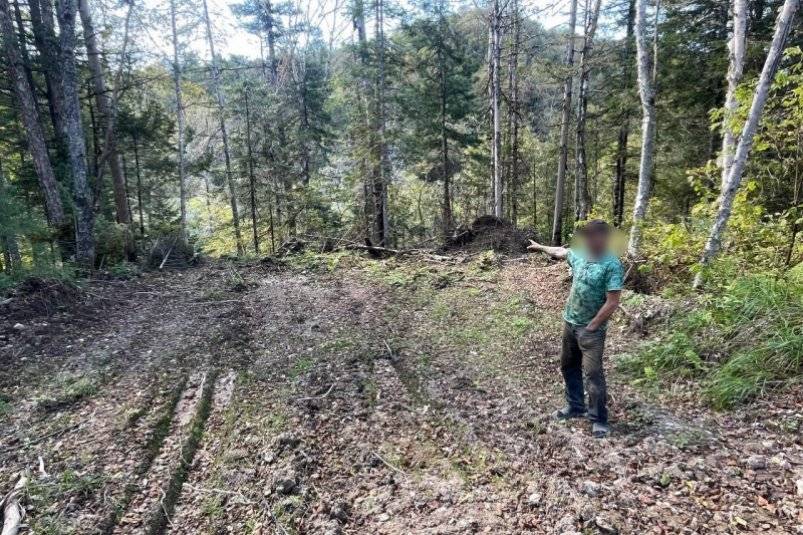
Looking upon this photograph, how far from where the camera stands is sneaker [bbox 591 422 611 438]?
379 cm

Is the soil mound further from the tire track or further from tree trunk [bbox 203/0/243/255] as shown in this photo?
tree trunk [bbox 203/0/243/255]

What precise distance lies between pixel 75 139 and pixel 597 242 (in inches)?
450

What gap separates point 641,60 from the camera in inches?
304

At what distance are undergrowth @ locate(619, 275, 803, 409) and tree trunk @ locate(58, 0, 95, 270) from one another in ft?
38.4

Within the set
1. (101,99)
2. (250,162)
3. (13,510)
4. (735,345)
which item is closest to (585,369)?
(735,345)

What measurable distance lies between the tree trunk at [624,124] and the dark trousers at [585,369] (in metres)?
10.4

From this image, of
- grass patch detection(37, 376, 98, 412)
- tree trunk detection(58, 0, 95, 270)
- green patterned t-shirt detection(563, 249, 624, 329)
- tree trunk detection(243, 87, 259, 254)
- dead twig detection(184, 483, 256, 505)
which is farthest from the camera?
tree trunk detection(243, 87, 259, 254)

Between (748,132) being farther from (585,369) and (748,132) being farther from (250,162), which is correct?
(250,162)

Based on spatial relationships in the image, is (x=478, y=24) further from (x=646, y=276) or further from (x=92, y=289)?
(x=92, y=289)

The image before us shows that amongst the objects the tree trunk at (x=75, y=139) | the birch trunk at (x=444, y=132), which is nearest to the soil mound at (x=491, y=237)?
the birch trunk at (x=444, y=132)

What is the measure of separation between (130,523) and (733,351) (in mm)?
5681

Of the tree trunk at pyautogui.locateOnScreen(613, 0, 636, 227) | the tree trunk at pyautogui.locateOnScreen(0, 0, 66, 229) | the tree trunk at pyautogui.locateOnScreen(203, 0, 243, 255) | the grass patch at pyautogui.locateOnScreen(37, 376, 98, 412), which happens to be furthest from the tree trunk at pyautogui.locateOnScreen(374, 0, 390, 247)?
the grass patch at pyautogui.locateOnScreen(37, 376, 98, 412)

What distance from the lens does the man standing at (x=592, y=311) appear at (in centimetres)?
356

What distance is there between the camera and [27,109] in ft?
32.2
